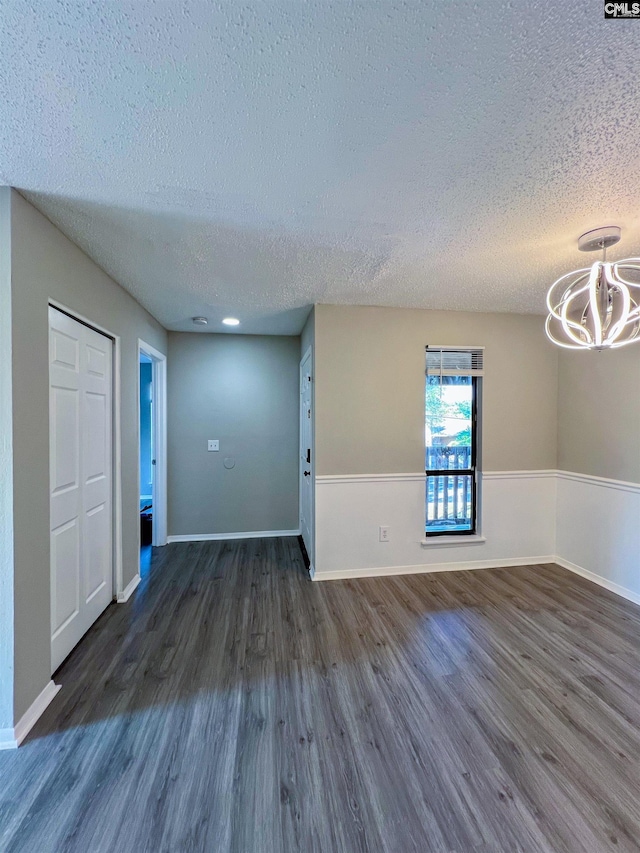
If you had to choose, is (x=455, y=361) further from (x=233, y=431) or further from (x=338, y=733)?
(x=338, y=733)

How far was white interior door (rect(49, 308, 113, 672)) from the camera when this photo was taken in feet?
5.83

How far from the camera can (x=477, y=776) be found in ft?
4.19

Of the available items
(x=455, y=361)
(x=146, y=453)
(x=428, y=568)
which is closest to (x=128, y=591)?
(x=428, y=568)

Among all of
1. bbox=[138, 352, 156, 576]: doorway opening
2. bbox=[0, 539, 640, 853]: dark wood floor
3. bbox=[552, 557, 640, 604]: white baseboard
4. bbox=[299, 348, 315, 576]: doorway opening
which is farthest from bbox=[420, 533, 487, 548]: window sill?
bbox=[138, 352, 156, 576]: doorway opening

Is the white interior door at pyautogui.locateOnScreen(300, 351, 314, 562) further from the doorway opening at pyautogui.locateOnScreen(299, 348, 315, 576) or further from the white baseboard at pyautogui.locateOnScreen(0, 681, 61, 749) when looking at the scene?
the white baseboard at pyautogui.locateOnScreen(0, 681, 61, 749)

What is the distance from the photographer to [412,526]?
10.0 ft

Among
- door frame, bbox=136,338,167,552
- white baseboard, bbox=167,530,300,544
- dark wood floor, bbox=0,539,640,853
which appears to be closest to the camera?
dark wood floor, bbox=0,539,640,853

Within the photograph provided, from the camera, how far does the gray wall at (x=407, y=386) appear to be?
9.53ft

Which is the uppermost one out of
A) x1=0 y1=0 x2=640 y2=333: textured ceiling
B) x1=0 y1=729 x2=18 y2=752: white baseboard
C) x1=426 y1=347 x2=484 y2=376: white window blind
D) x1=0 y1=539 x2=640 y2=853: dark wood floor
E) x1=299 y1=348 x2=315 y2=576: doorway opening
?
x1=0 y1=0 x2=640 y2=333: textured ceiling

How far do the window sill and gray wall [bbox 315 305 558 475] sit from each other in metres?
0.67

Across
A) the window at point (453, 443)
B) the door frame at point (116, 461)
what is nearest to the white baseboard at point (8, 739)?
the door frame at point (116, 461)

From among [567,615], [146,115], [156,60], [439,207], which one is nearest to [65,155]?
[146,115]

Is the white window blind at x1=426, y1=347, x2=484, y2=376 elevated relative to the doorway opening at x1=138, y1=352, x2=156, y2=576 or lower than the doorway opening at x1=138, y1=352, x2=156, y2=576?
elevated

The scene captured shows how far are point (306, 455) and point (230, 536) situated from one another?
1.41 metres
